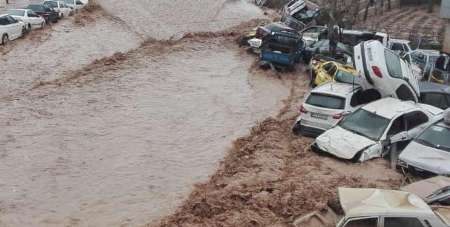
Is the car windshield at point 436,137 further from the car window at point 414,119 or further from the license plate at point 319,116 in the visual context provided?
the license plate at point 319,116

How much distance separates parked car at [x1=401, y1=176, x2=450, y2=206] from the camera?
10094 millimetres

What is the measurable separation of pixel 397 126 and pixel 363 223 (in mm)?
5745

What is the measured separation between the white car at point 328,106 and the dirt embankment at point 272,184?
407mm

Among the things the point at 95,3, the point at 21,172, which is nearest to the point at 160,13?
the point at 95,3

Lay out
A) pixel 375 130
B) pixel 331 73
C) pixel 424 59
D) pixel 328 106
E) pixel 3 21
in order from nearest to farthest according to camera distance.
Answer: pixel 375 130
pixel 328 106
pixel 331 73
pixel 424 59
pixel 3 21

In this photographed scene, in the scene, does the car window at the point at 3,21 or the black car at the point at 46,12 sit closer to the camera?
the car window at the point at 3,21

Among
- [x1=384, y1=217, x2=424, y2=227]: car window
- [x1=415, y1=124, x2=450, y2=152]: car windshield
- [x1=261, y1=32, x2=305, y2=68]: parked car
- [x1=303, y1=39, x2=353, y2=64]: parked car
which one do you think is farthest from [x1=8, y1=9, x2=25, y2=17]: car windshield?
[x1=384, y1=217, x2=424, y2=227]: car window

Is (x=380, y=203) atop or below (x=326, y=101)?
atop

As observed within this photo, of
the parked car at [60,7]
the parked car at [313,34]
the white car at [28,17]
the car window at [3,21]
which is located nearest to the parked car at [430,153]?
the parked car at [313,34]

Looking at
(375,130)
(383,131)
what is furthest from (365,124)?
(383,131)

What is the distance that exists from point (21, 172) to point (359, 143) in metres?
7.77

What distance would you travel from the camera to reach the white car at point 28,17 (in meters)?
27.9

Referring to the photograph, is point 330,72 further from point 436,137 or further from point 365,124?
point 436,137

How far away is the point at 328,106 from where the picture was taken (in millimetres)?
15328
